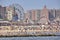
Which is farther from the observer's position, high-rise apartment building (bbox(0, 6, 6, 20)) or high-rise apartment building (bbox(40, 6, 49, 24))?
high-rise apartment building (bbox(40, 6, 49, 24))

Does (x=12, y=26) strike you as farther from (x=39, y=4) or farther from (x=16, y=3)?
(x=39, y=4)

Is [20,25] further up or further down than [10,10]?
further down

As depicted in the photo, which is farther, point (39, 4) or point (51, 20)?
point (51, 20)

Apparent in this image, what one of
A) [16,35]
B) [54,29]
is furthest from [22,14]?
[54,29]

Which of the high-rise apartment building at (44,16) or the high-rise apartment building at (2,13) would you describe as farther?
the high-rise apartment building at (44,16)

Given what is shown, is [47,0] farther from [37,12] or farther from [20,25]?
[20,25]

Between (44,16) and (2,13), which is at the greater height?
(2,13)

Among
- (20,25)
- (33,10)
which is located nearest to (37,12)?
(33,10)

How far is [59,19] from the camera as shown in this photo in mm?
12539

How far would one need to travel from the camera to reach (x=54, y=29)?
12.3 meters

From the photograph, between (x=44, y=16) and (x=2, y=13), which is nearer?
(x=2, y=13)

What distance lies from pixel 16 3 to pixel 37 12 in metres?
1.74

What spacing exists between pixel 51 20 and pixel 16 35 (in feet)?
9.48

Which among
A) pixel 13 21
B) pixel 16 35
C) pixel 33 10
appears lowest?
pixel 16 35
